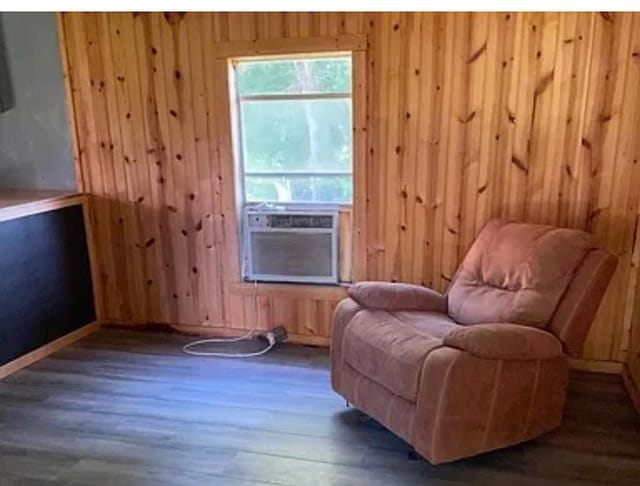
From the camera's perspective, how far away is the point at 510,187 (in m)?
2.97

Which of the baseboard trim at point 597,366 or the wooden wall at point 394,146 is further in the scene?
the baseboard trim at point 597,366

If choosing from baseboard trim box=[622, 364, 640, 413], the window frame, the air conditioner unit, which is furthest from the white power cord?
baseboard trim box=[622, 364, 640, 413]

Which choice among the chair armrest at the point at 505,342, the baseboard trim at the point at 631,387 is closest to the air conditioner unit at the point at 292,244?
the chair armrest at the point at 505,342

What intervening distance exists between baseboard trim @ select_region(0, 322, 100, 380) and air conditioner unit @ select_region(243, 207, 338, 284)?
120 cm

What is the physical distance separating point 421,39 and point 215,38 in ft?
3.79

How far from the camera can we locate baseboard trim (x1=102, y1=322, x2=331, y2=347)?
11.3 ft

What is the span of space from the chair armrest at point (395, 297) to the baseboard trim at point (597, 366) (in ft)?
3.00

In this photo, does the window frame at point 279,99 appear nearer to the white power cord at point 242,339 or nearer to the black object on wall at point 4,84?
the white power cord at point 242,339

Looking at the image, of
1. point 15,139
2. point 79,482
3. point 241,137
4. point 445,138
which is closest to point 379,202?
point 445,138

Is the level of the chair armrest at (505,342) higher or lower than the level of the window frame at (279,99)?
lower

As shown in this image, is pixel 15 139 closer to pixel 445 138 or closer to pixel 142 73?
pixel 142 73

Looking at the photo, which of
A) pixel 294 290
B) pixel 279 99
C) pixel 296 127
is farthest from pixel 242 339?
pixel 279 99

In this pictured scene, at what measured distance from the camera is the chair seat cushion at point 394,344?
2164 mm

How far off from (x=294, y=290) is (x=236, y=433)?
1112 mm
